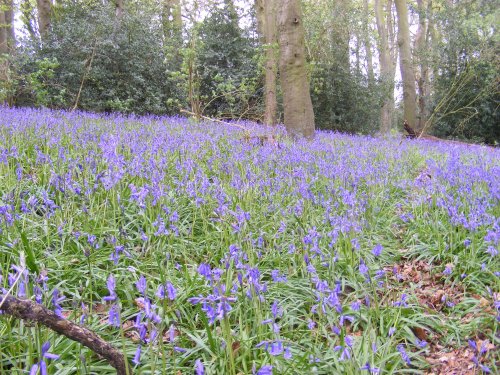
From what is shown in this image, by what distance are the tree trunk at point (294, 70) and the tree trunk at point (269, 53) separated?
→ 5.80 feet

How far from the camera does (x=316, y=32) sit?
14.9m

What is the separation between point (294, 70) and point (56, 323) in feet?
26.4

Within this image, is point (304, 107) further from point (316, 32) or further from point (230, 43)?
point (230, 43)

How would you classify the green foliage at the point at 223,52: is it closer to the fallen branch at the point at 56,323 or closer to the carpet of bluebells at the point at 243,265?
the carpet of bluebells at the point at 243,265

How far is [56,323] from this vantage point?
145 cm

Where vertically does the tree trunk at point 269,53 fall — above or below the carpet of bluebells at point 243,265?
above

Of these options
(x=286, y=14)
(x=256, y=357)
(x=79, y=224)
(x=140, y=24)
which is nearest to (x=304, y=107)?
(x=286, y=14)

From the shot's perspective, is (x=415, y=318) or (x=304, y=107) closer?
(x=415, y=318)

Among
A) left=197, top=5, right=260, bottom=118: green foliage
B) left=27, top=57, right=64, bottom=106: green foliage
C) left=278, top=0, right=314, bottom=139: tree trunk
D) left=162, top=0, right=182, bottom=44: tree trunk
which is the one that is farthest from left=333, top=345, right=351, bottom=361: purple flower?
left=162, top=0, right=182, bottom=44: tree trunk

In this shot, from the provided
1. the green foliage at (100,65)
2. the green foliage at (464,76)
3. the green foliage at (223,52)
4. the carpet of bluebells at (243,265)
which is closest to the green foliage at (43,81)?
the green foliage at (100,65)

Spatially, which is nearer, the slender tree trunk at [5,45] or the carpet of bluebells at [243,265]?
the carpet of bluebells at [243,265]

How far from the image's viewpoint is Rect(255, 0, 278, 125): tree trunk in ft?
37.5

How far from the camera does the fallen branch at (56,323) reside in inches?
55.1

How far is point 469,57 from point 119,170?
17.1 metres
